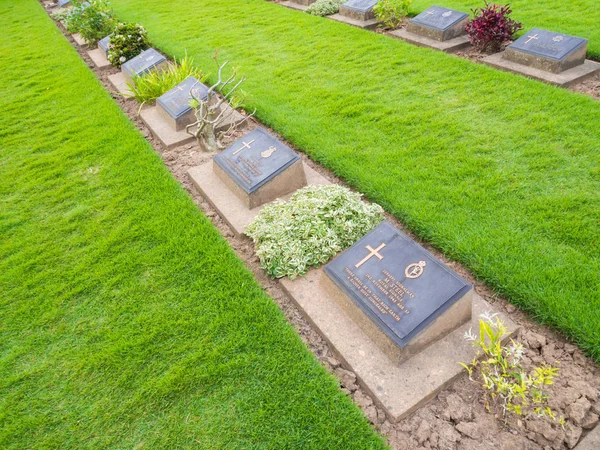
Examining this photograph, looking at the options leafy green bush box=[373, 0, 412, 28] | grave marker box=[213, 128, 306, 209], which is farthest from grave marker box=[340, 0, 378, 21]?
grave marker box=[213, 128, 306, 209]

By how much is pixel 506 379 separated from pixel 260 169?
2.95m

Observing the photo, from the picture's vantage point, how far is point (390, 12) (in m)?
8.88

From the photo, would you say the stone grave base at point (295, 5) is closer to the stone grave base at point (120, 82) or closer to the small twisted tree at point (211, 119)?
the stone grave base at point (120, 82)

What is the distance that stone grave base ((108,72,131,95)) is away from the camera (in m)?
7.64

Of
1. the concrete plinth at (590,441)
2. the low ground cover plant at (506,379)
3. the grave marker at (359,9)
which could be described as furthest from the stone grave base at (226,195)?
the grave marker at (359,9)

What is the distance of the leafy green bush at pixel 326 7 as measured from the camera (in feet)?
33.2

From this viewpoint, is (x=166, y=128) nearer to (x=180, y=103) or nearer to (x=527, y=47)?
(x=180, y=103)

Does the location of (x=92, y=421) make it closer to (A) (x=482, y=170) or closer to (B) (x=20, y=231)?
(B) (x=20, y=231)

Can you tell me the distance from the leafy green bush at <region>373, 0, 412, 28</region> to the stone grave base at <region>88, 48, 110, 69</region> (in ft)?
19.4

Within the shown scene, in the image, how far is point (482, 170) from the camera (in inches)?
186

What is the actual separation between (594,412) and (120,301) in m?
3.71

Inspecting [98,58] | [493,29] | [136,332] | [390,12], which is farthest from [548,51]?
[98,58]

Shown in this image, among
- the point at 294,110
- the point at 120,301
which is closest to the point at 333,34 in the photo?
the point at 294,110

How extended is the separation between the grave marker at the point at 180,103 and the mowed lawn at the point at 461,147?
986mm
